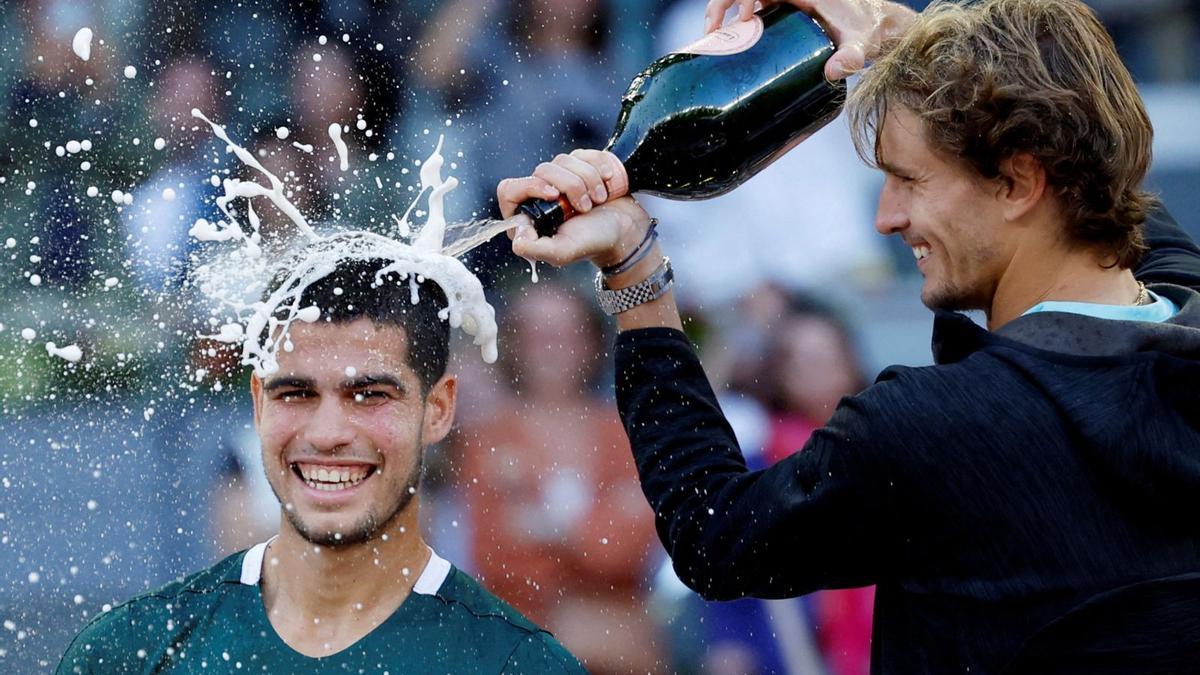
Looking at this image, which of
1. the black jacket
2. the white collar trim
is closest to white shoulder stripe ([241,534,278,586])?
the white collar trim

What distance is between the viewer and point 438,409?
2842mm

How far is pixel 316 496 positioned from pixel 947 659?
1298 millimetres

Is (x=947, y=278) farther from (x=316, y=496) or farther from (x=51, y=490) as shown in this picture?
(x=51, y=490)

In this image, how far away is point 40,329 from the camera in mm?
4266

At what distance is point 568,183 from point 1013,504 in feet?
2.49

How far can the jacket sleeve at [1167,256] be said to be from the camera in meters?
2.19

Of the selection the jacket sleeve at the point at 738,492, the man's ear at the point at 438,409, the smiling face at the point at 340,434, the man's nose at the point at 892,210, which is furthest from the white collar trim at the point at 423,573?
the man's nose at the point at 892,210

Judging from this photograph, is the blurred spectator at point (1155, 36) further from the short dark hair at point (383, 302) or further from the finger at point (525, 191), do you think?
the finger at point (525, 191)

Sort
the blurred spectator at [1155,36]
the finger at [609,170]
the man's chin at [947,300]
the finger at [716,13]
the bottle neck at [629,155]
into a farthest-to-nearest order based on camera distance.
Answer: the blurred spectator at [1155,36] < the finger at [716,13] < the bottle neck at [629,155] < the finger at [609,170] < the man's chin at [947,300]

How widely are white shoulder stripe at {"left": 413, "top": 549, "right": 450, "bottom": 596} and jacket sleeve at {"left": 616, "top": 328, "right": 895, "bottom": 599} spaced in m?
0.79

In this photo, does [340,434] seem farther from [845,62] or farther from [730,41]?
[845,62]

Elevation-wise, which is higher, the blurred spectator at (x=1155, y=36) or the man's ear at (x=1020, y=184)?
the man's ear at (x=1020, y=184)

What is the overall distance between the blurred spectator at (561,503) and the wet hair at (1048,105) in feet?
7.77

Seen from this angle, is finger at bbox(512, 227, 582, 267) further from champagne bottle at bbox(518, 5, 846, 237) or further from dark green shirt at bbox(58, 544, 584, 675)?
dark green shirt at bbox(58, 544, 584, 675)
